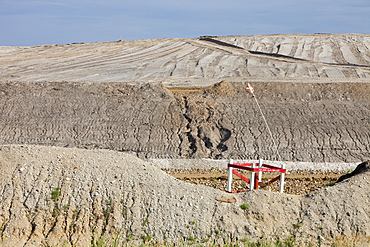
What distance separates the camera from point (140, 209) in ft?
31.2

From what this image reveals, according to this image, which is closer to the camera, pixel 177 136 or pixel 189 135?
pixel 177 136

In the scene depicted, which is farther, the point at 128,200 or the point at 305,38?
the point at 305,38

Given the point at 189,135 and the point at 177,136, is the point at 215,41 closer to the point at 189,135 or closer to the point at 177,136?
the point at 189,135

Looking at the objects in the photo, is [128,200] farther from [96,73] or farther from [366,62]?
[366,62]

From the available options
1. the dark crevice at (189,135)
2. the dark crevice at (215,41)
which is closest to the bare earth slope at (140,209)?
the dark crevice at (189,135)

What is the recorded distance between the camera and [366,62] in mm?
32156

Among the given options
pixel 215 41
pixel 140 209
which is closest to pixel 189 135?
pixel 140 209

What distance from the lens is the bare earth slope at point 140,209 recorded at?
29.8 feet

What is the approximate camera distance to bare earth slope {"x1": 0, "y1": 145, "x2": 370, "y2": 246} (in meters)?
9.08

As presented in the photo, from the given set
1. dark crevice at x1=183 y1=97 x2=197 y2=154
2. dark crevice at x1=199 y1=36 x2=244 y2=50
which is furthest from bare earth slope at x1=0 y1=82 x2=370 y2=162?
dark crevice at x1=199 y1=36 x2=244 y2=50

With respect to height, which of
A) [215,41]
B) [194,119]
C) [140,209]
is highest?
[215,41]

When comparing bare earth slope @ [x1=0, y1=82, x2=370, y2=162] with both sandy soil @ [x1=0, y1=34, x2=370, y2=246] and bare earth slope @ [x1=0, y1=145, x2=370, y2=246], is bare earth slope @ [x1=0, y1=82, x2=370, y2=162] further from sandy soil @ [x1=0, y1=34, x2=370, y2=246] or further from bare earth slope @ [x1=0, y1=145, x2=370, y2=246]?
bare earth slope @ [x1=0, y1=145, x2=370, y2=246]

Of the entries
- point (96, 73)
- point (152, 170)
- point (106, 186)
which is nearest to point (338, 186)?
point (152, 170)

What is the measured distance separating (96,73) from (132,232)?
20.0 metres
